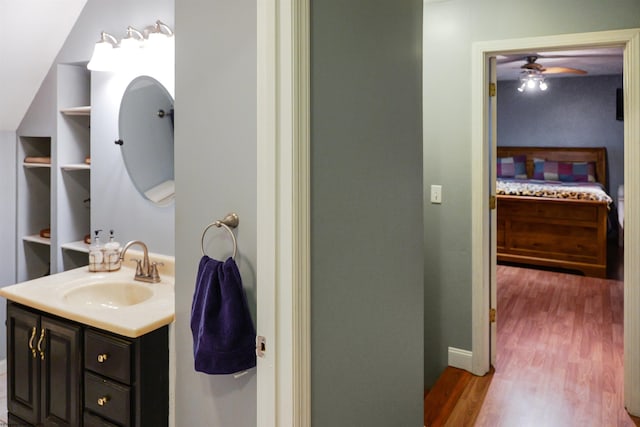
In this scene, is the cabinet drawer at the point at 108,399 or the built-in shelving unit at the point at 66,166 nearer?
the cabinet drawer at the point at 108,399

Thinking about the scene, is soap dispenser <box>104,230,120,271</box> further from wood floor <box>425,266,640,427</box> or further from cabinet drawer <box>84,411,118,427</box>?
wood floor <box>425,266,640,427</box>

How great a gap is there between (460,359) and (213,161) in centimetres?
231

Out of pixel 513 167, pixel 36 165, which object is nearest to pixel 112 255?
pixel 36 165

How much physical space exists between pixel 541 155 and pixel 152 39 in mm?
7005

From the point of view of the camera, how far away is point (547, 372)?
326 centimetres

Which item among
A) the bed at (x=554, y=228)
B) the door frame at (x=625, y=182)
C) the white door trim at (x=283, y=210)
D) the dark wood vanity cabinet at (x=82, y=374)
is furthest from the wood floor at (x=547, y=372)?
the white door trim at (x=283, y=210)

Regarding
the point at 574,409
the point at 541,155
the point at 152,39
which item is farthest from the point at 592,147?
the point at 152,39

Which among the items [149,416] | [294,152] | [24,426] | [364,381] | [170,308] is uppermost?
[294,152]

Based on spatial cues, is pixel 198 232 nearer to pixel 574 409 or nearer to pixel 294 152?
pixel 294 152

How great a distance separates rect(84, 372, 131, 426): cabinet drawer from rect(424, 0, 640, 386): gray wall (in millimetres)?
2034

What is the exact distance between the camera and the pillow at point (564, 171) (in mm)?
7457

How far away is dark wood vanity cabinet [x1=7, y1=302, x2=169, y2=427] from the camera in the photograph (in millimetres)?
1704

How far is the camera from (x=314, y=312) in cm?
130

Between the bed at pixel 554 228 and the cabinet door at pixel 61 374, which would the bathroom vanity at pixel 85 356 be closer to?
the cabinet door at pixel 61 374
